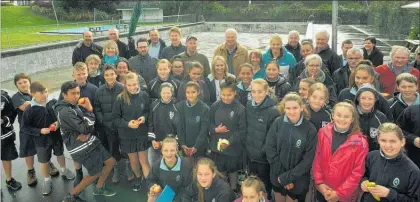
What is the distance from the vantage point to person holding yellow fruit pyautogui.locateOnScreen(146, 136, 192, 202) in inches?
147

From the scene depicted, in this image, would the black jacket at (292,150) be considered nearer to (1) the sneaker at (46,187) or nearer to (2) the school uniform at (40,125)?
(2) the school uniform at (40,125)

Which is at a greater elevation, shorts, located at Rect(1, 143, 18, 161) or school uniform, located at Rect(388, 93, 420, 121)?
school uniform, located at Rect(388, 93, 420, 121)

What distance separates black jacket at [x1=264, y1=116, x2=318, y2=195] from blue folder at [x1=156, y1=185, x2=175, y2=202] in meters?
1.10

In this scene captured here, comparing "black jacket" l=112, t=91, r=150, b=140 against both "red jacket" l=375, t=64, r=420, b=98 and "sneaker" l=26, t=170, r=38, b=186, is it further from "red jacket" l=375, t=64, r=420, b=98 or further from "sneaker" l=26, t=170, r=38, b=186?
"red jacket" l=375, t=64, r=420, b=98

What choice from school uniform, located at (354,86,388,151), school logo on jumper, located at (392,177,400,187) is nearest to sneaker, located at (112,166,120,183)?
school uniform, located at (354,86,388,151)

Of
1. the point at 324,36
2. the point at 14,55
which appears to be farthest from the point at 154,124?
the point at 14,55

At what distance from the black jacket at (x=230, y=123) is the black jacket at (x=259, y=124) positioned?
8 centimetres

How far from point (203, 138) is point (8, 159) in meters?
2.72

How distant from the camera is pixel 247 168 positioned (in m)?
4.97

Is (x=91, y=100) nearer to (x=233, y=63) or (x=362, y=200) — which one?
(x=233, y=63)

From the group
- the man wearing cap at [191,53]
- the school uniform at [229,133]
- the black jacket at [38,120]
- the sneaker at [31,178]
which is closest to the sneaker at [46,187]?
the sneaker at [31,178]

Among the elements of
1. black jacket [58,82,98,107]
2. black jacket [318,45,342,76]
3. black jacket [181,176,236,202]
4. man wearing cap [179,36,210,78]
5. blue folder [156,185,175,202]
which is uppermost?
man wearing cap [179,36,210,78]

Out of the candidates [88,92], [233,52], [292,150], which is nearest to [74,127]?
[88,92]

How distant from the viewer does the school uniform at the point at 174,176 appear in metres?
3.80
